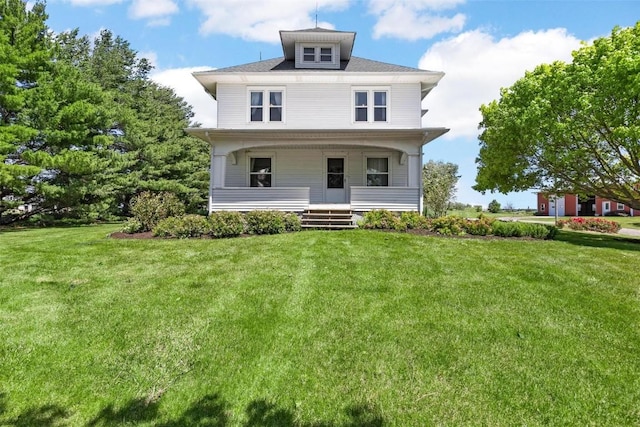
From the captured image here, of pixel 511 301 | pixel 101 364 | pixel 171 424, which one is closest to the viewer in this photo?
pixel 171 424

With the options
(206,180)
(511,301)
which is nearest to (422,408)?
(511,301)

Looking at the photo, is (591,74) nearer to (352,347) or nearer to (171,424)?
(352,347)

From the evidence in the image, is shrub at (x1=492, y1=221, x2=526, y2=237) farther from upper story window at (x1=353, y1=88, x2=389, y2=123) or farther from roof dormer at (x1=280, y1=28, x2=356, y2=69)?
roof dormer at (x1=280, y1=28, x2=356, y2=69)

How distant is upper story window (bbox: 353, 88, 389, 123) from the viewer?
52.5ft

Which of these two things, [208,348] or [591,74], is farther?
[591,74]

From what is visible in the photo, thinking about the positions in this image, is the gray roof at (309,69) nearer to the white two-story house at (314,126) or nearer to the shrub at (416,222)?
the white two-story house at (314,126)

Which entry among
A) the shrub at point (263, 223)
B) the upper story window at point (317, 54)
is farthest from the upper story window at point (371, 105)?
the shrub at point (263, 223)

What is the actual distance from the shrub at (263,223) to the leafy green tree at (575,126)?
8449 mm

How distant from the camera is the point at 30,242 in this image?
10.4 m

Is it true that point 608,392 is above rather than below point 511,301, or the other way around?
below

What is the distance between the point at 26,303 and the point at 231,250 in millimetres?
4139

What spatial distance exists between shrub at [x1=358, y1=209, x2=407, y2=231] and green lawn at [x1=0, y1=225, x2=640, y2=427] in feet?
14.2

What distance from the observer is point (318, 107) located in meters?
16.1

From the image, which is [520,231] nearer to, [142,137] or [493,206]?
[142,137]
